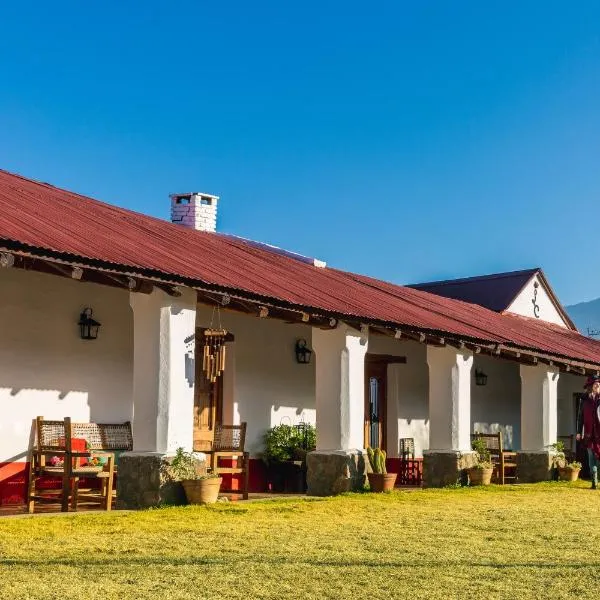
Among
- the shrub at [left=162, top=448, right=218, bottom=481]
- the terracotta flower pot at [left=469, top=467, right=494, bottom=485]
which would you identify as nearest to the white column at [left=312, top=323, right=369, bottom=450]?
the shrub at [left=162, top=448, right=218, bottom=481]

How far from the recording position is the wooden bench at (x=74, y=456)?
427 inches

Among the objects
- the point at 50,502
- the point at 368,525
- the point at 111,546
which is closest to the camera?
the point at 111,546

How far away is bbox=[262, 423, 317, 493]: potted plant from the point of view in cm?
1527

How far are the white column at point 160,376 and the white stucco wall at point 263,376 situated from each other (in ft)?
10.2

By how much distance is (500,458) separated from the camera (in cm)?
1809

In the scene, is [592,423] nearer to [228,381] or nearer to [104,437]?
[228,381]

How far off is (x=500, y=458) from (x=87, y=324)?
854 centimetres

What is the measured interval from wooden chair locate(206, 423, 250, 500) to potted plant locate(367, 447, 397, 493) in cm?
158

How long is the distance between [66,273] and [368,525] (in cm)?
370

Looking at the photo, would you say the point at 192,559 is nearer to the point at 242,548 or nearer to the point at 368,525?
the point at 242,548

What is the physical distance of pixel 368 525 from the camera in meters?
9.86

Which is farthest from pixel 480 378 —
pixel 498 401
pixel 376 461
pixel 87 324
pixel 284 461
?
pixel 87 324

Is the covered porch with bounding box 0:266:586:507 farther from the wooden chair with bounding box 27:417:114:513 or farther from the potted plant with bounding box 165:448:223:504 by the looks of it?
the wooden chair with bounding box 27:417:114:513

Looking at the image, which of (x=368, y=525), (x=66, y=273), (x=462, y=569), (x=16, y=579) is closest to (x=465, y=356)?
(x=368, y=525)
